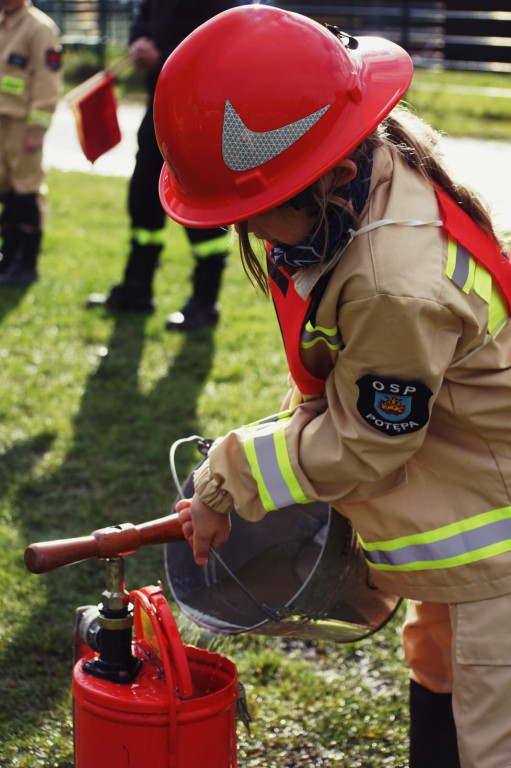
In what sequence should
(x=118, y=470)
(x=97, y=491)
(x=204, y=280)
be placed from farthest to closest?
(x=204, y=280)
(x=118, y=470)
(x=97, y=491)

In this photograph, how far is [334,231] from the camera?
1820 mm

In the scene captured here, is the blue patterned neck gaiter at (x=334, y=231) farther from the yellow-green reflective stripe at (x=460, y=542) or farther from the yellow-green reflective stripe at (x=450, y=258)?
the yellow-green reflective stripe at (x=460, y=542)

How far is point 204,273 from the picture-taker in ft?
18.0

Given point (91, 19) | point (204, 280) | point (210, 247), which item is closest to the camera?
point (210, 247)

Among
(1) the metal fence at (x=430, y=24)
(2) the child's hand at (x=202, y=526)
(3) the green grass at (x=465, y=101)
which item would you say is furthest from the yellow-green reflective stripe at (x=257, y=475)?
(1) the metal fence at (x=430, y=24)

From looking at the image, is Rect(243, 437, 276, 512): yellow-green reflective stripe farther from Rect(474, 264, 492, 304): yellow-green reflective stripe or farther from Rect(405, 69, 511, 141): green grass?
Rect(405, 69, 511, 141): green grass

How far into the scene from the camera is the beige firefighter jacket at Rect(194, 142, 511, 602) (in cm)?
176

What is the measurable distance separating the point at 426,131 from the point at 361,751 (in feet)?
5.01

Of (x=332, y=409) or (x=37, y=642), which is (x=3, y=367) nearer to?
(x=37, y=642)

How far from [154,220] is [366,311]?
4.05 m

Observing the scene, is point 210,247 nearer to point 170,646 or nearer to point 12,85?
point 12,85

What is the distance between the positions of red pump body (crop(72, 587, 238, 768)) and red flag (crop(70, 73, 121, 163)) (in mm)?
3595

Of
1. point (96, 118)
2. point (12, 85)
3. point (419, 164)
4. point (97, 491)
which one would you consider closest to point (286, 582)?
point (419, 164)

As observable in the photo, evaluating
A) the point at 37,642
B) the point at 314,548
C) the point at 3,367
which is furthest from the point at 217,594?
the point at 3,367
